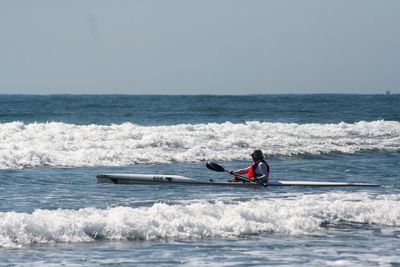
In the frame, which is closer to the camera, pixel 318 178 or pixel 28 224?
pixel 28 224

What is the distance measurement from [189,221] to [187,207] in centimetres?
123

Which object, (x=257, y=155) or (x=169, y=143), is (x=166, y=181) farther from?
(x=169, y=143)

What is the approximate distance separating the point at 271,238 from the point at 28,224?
12.4 feet

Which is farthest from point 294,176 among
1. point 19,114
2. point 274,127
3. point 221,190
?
point 19,114

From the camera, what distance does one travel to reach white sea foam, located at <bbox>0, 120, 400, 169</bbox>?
2603cm

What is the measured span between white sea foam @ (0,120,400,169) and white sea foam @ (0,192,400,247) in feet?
34.4

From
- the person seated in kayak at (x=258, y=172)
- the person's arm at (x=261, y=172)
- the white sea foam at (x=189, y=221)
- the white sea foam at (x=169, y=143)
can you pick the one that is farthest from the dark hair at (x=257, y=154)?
the white sea foam at (x=169, y=143)

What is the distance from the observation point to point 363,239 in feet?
43.7

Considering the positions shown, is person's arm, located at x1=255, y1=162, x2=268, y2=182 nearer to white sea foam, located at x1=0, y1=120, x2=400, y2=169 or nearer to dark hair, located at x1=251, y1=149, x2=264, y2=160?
dark hair, located at x1=251, y1=149, x2=264, y2=160

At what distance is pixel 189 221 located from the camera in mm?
13820

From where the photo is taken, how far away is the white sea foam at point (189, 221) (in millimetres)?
12836

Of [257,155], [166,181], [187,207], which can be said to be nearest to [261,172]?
[257,155]

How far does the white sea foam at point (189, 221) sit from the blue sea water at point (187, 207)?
0.06 feet

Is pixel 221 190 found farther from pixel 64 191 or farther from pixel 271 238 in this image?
pixel 271 238
